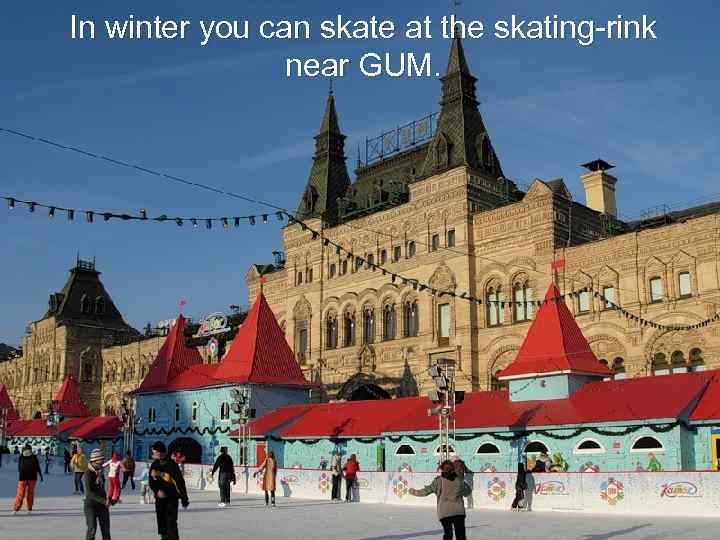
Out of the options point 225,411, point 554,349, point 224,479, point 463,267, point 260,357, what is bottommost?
point 224,479

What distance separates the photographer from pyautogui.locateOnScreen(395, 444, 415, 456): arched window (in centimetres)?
2864

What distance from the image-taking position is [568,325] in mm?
29531

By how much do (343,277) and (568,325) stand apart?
1916 cm

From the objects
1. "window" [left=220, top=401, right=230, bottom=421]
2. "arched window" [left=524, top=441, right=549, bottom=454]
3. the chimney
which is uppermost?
the chimney

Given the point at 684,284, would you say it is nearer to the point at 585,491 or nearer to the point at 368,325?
the point at 585,491

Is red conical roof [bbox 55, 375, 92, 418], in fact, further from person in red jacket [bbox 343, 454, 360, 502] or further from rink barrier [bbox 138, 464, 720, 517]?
rink barrier [bbox 138, 464, 720, 517]

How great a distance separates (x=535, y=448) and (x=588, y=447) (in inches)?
71.5

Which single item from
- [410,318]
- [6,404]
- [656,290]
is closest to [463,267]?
[410,318]

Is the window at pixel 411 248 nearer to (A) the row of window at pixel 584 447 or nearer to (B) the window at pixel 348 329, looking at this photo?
(B) the window at pixel 348 329

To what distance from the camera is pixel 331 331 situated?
47375 mm

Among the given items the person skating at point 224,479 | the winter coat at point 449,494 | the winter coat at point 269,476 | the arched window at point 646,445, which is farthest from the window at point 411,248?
the winter coat at point 449,494

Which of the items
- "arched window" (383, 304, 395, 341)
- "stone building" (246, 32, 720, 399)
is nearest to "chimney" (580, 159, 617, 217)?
"stone building" (246, 32, 720, 399)

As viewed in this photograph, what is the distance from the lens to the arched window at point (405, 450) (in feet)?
94.0

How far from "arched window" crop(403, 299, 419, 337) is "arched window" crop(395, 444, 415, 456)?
13.5 m
